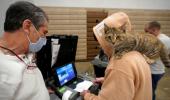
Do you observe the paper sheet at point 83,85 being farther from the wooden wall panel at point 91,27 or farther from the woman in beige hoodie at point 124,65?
the wooden wall panel at point 91,27

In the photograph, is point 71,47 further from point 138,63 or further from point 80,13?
point 80,13

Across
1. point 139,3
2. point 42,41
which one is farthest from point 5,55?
point 139,3

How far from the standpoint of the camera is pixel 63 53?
106 inches

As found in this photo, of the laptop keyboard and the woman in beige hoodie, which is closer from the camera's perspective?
the woman in beige hoodie

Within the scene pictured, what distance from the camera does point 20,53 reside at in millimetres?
1303

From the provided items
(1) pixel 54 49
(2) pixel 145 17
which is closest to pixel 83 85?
(1) pixel 54 49

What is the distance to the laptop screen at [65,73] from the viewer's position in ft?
8.69

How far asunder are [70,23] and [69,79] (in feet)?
14.7

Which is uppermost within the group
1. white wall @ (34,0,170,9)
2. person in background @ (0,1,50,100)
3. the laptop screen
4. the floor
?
white wall @ (34,0,170,9)

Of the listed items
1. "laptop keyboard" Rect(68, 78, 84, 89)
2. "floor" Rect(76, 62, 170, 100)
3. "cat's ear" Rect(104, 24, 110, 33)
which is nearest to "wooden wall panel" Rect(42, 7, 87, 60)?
"floor" Rect(76, 62, 170, 100)

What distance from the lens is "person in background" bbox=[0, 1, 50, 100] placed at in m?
1.17

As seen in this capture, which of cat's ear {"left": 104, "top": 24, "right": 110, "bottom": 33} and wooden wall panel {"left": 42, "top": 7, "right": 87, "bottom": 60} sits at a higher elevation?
cat's ear {"left": 104, "top": 24, "right": 110, "bottom": 33}

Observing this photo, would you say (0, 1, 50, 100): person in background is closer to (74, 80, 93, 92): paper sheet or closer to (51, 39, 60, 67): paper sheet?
(51, 39, 60, 67): paper sheet

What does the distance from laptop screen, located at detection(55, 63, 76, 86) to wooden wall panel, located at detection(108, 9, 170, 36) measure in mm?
4917
